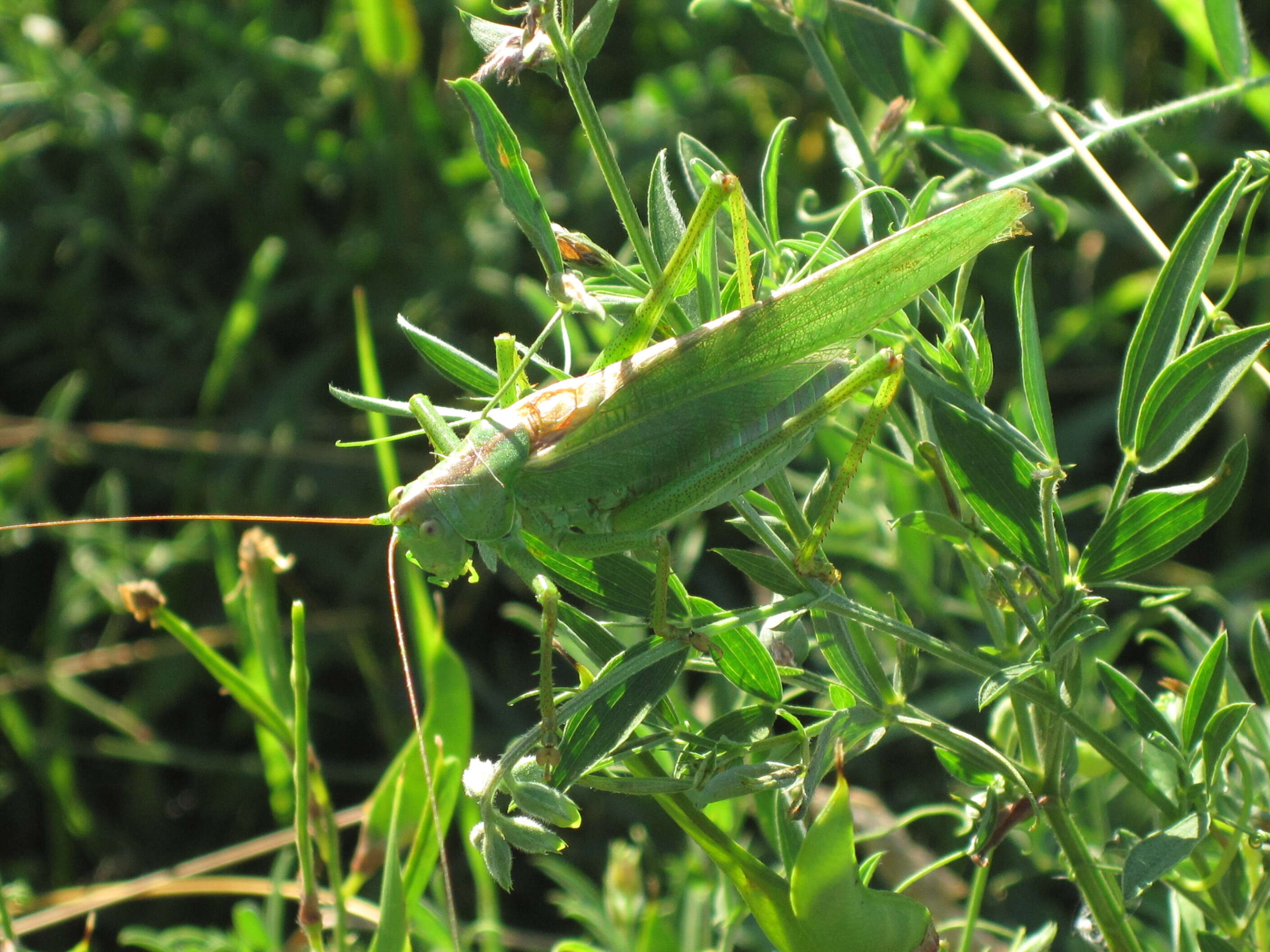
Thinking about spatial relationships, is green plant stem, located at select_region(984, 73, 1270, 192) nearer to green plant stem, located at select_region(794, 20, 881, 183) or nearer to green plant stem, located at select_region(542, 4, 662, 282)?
green plant stem, located at select_region(794, 20, 881, 183)

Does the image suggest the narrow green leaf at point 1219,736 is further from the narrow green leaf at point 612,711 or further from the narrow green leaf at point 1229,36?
the narrow green leaf at point 1229,36

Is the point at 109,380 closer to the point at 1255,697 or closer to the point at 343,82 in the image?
the point at 343,82

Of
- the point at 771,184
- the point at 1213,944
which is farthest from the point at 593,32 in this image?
the point at 1213,944

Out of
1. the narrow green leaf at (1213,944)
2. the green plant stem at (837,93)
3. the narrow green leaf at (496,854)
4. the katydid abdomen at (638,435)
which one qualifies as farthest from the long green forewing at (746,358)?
the narrow green leaf at (1213,944)

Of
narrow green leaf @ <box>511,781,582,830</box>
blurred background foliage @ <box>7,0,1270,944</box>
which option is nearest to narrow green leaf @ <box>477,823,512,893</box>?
narrow green leaf @ <box>511,781,582,830</box>

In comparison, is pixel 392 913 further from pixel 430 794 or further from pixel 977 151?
pixel 977 151

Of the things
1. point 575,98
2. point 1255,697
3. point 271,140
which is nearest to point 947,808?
point 575,98
